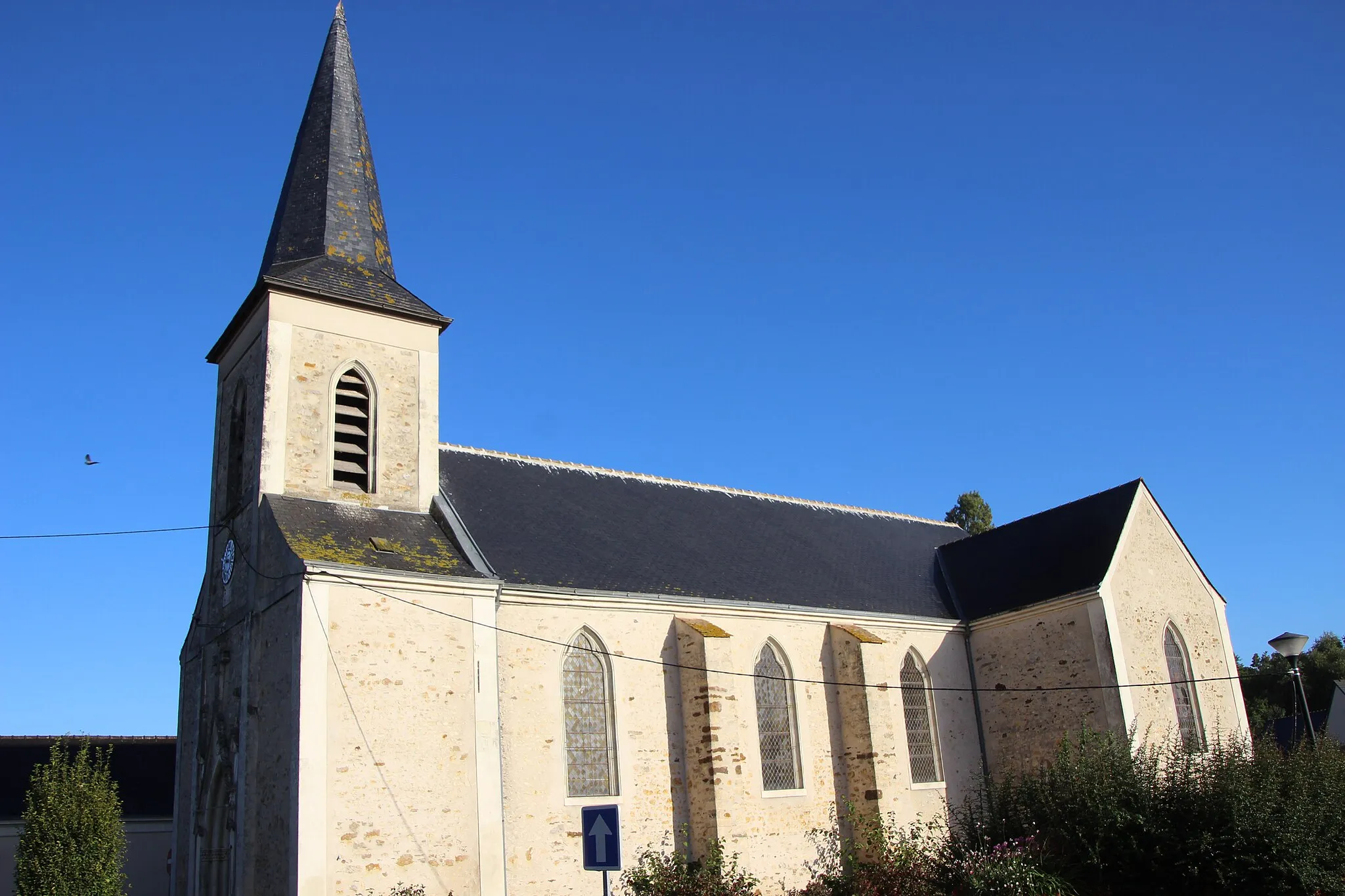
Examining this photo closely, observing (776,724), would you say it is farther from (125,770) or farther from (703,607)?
(125,770)

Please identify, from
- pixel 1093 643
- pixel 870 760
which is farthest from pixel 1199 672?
pixel 870 760

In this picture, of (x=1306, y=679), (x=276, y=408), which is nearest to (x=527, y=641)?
(x=276, y=408)

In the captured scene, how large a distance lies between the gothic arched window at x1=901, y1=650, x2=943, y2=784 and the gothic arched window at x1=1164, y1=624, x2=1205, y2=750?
481cm

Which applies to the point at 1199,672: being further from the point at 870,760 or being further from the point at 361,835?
the point at 361,835

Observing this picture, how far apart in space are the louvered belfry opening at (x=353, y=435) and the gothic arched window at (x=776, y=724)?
26.0 ft

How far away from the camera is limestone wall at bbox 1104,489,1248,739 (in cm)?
2061

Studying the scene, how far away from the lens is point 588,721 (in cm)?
1700

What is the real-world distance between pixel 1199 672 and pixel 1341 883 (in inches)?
311

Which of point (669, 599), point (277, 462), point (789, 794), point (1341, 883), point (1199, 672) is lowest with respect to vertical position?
point (1341, 883)

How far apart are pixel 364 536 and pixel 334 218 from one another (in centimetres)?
661

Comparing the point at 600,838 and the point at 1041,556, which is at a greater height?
the point at 1041,556

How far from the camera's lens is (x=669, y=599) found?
18.5 meters

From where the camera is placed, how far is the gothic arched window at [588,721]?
54.4ft

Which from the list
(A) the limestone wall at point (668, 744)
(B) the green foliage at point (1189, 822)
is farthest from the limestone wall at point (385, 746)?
(B) the green foliage at point (1189, 822)
